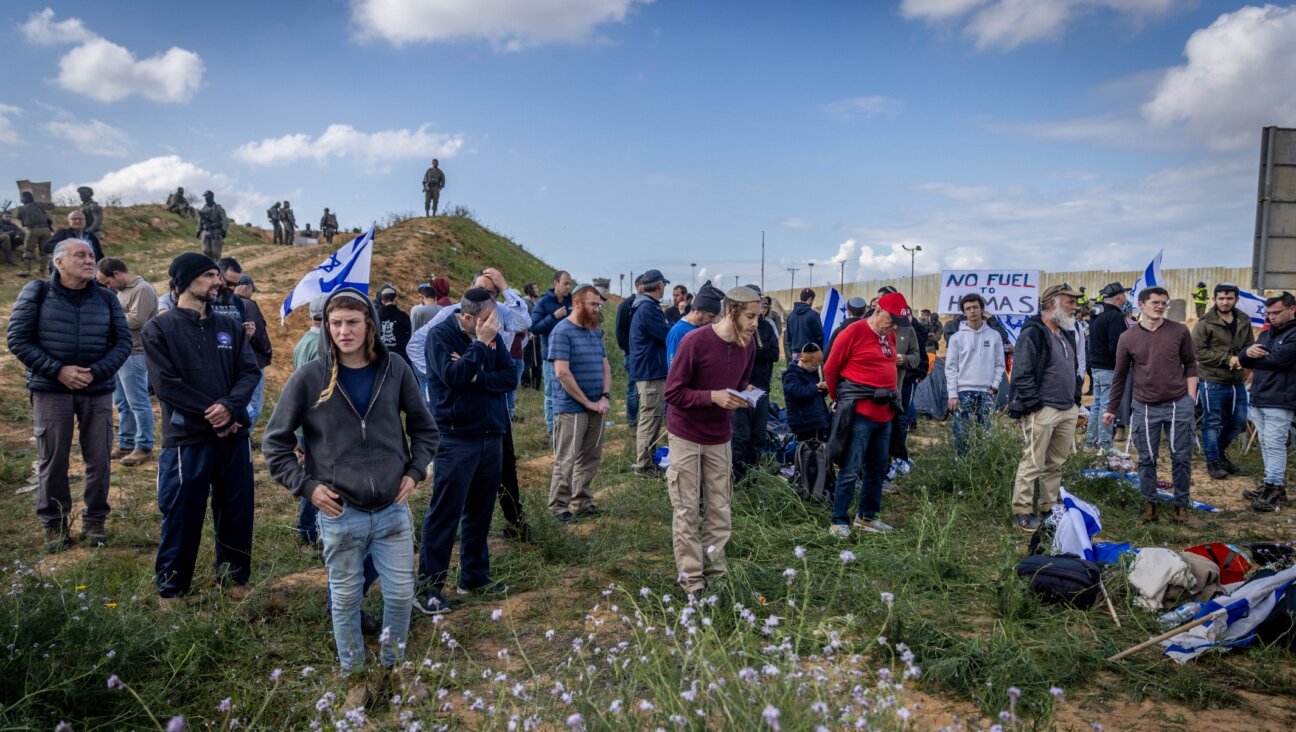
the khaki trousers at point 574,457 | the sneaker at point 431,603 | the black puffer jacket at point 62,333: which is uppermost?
the black puffer jacket at point 62,333

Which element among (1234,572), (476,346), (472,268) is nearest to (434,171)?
(472,268)

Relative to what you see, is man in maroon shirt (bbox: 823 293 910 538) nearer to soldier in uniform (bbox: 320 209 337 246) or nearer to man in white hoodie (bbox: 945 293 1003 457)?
man in white hoodie (bbox: 945 293 1003 457)

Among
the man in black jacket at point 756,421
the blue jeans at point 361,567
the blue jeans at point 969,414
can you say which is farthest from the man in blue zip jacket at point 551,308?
the blue jeans at point 361,567

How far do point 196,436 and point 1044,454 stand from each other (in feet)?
19.9

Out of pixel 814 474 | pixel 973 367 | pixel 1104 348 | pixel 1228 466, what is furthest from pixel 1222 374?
pixel 814 474

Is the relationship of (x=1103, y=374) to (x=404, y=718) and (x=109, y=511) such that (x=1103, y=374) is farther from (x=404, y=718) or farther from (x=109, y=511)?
(x=109, y=511)

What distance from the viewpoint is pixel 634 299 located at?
826 centimetres

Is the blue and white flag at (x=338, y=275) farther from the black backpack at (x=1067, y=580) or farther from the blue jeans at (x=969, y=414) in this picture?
the black backpack at (x=1067, y=580)

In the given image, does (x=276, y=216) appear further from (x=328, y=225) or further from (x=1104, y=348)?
(x=1104, y=348)

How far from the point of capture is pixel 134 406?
8.18 meters

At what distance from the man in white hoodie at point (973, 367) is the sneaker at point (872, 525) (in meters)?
2.22

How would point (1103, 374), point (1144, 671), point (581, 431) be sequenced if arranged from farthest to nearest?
1. point (1103, 374)
2. point (581, 431)
3. point (1144, 671)

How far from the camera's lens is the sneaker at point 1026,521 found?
255 inches

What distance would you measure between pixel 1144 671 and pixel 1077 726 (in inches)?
29.4
